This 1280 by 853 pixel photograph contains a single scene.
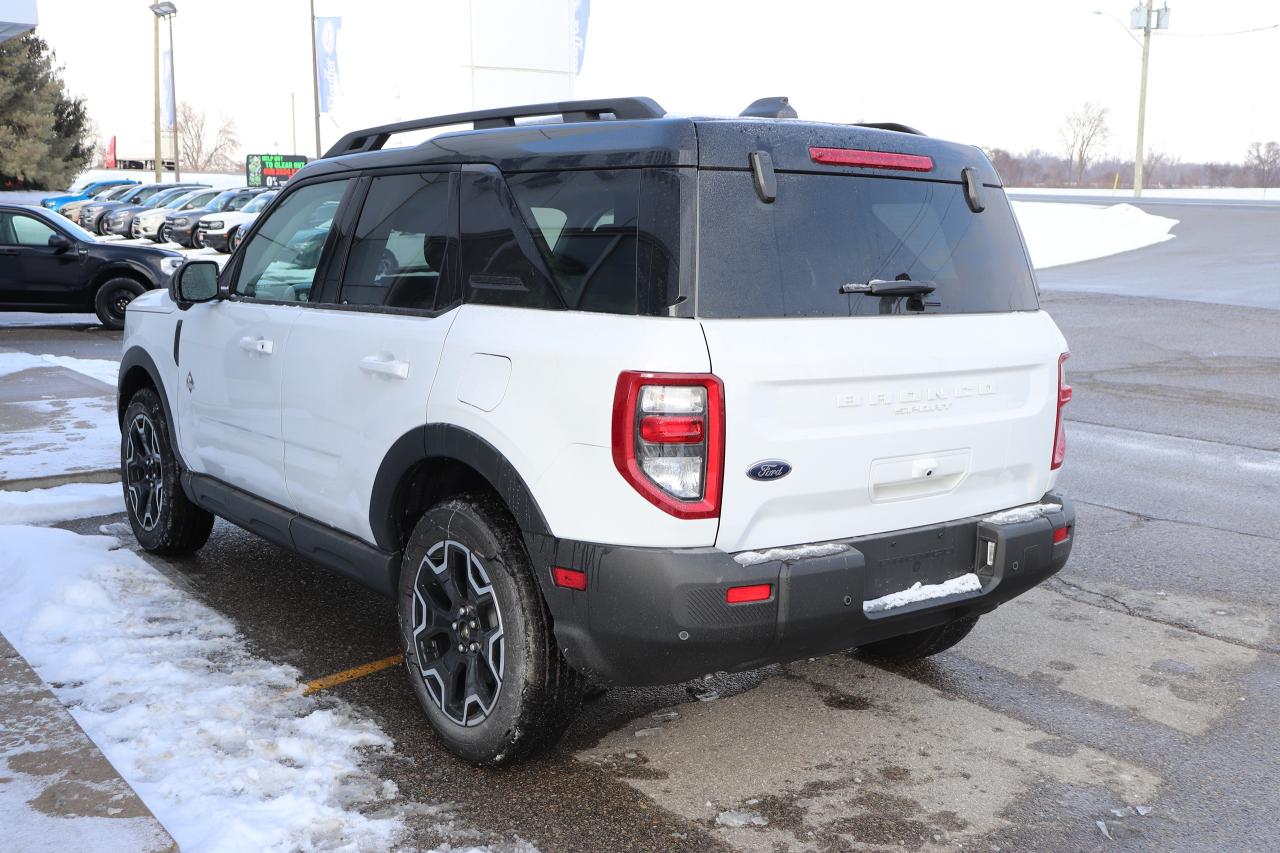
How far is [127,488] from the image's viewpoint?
5902mm

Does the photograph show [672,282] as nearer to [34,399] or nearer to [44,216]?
[34,399]

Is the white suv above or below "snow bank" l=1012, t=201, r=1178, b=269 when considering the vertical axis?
below

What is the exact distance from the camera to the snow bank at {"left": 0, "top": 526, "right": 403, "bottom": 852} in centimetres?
322

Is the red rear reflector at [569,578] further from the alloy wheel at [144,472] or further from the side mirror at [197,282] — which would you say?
the alloy wheel at [144,472]

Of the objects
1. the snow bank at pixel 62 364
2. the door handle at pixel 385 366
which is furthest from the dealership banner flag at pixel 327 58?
the door handle at pixel 385 366

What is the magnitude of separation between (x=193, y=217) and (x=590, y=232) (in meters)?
32.6

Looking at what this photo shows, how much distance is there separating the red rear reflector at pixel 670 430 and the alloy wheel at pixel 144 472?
333 cm

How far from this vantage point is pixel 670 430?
10.0 ft

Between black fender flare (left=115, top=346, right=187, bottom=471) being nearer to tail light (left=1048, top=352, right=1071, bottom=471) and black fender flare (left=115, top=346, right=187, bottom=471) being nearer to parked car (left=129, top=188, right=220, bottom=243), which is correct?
tail light (left=1048, top=352, right=1071, bottom=471)

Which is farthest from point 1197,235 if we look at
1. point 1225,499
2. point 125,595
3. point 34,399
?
point 125,595

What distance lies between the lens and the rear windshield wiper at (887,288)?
3412 millimetres

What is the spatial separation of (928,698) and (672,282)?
2001mm

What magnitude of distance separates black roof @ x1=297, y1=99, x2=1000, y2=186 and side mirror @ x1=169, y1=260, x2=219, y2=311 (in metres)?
1.14

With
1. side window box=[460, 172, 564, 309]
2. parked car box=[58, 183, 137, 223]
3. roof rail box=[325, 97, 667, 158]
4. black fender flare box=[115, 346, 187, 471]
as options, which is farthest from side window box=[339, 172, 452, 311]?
parked car box=[58, 183, 137, 223]
